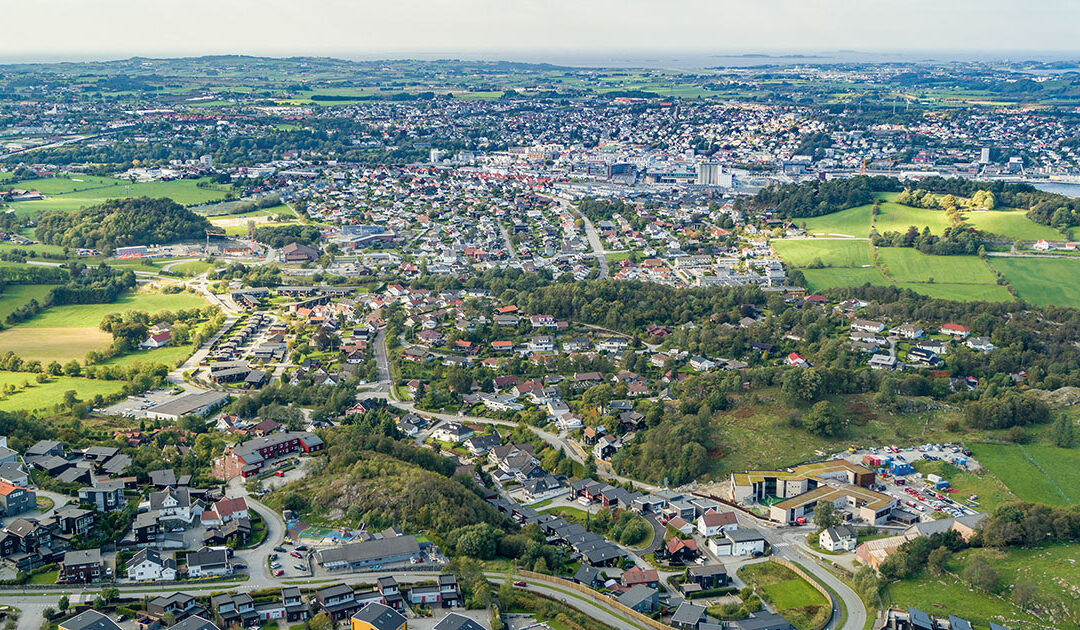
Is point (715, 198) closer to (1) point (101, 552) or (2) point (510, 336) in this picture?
(2) point (510, 336)

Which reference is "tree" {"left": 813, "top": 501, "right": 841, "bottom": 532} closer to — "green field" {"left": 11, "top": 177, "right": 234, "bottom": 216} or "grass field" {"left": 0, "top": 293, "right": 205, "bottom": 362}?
"grass field" {"left": 0, "top": 293, "right": 205, "bottom": 362}

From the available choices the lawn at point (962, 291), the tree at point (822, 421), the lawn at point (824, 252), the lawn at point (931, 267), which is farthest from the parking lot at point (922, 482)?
the lawn at point (824, 252)

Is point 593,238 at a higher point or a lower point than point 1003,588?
higher

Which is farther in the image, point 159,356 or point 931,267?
point 931,267

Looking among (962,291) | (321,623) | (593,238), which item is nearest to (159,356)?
(321,623)

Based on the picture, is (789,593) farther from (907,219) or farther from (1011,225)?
(907,219)

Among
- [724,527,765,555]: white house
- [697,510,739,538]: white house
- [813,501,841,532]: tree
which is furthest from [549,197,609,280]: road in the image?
[724,527,765,555]: white house

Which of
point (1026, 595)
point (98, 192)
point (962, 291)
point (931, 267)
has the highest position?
point (98, 192)

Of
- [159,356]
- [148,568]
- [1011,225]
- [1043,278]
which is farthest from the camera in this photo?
[1011,225]
